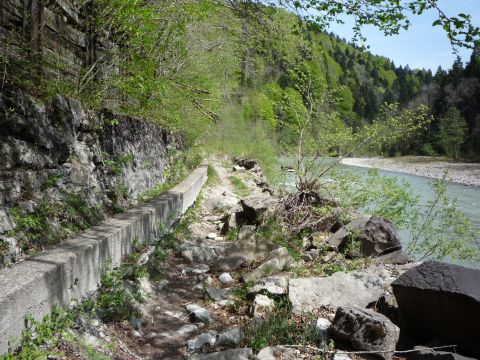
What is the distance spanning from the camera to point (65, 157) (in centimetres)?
481

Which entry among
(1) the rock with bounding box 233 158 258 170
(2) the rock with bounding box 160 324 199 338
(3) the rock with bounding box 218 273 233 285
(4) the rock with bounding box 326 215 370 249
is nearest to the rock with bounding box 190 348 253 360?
(2) the rock with bounding box 160 324 199 338

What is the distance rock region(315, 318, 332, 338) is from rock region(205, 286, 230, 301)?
1377 mm

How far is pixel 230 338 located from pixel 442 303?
2004 mm

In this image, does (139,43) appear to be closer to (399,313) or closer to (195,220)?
(195,220)

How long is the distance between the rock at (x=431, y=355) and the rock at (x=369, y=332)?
18cm

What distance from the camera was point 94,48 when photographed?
7348mm

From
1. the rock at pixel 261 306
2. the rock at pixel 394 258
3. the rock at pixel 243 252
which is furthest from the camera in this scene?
the rock at pixel 243 252

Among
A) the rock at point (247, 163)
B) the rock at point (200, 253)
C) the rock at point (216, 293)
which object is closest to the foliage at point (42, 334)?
the rock at point (216, 293)

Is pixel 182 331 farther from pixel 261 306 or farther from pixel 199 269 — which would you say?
pixel 199 269

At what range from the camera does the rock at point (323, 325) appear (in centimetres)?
401

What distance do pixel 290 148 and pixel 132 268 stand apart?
6.03 m

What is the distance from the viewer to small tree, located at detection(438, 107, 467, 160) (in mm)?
55781

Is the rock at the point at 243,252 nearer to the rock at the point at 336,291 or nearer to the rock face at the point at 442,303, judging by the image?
the rock at the point at 336,291

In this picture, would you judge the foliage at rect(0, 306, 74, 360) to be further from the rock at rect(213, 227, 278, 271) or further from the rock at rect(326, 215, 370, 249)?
the rock at rect(326, 215, 370, 249)
